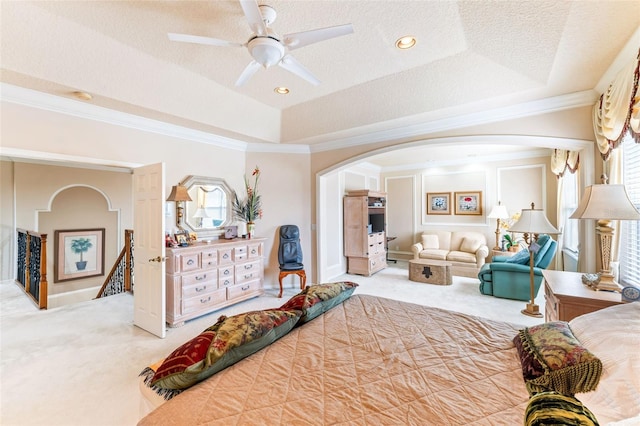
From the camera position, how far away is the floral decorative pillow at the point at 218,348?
111 cm

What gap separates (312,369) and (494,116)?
358 centimetres

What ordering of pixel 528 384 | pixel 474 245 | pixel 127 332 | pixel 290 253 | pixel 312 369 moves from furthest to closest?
pixel 474 245 → pixel 290 253 → pixel 127 332 → pixel 312 369 → pixel 528 384

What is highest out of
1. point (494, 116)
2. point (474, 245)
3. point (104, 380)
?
point (494, 116)

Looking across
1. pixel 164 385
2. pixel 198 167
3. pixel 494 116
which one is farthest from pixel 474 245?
pixel 164 385

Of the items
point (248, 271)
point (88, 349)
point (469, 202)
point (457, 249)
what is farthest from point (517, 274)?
point (88, 349)

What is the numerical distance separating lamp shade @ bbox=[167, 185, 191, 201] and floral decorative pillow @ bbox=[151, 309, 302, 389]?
2603 mm

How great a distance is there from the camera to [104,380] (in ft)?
7.25

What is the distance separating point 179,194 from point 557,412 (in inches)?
155

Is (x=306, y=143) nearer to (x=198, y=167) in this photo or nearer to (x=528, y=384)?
(x=198, y=167)

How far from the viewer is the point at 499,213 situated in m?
5.84

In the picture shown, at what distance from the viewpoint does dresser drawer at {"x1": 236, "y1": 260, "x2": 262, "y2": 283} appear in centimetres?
400

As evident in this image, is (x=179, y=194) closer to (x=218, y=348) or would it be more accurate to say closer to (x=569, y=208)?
(x=218, y=348)

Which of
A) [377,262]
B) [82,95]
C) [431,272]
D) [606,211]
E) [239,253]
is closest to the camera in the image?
[606,211]

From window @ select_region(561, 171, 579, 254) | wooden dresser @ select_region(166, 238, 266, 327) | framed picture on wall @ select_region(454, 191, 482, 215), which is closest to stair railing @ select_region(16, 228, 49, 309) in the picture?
wooden dresser @ select_region(166, 238, 266, 327)
